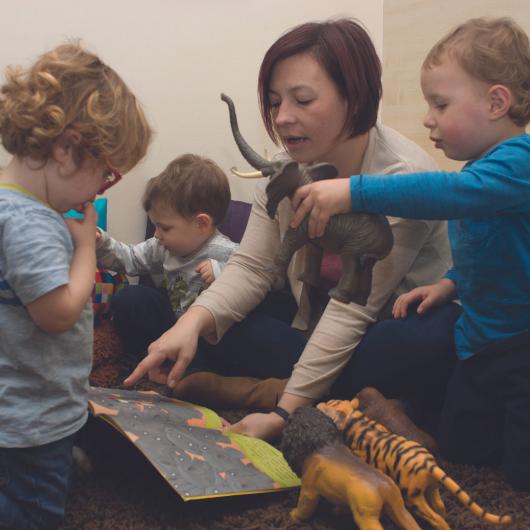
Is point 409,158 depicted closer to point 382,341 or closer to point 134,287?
point 382,341

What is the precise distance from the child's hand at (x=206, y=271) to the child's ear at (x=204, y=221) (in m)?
0.10

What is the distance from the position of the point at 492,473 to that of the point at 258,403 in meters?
0.42

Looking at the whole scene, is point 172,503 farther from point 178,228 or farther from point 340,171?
point 178,228

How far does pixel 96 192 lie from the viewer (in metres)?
0.88

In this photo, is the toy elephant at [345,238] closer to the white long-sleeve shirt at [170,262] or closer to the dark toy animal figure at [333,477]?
the dark toy animal figure at [333,477]

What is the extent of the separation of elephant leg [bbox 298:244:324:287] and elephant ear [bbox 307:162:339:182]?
0.09 m

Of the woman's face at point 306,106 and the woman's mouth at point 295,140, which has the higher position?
the woman's face at point 306,106

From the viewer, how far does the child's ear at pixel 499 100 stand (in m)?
1.03

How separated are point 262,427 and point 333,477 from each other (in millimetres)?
283

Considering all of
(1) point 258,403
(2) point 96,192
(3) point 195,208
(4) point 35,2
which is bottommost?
(1) point 258,403

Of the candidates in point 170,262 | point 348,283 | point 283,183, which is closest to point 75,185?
point 283,183

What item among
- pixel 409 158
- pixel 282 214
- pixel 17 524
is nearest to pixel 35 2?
pixel 282 214

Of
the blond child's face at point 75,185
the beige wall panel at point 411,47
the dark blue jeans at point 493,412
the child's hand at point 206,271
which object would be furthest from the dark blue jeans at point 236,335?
the beige wall panel at point 411,47

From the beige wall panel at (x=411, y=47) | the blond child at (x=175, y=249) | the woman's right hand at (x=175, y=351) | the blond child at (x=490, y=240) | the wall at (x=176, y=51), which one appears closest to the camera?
the blond child at (x=490, y=240)
